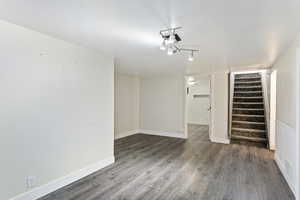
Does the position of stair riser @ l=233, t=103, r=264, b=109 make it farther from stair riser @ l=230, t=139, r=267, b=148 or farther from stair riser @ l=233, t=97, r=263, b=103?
stair riser @ l=230, t=139, r=267, b=148

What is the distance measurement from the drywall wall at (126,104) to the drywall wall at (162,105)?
0.84 ft

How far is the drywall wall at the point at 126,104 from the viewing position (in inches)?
220

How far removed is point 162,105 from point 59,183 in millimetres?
4291

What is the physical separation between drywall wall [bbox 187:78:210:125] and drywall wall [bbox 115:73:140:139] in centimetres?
363

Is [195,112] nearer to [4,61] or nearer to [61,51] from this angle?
[61,51]

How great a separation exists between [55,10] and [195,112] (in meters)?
8.14

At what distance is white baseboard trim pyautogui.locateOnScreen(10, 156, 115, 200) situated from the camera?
6.89 feet

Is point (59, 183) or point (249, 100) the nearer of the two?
point (59, 183)

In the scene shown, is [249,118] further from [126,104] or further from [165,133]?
[126,104]

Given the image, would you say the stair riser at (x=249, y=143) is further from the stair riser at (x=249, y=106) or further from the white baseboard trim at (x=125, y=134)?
the white baseboard trim at (x=125, y=134)

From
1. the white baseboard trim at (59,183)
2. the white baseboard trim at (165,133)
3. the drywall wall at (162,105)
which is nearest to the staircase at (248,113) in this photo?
the white baseboard trim at (165,133)

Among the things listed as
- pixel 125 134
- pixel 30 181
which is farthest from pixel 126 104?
pixel 30 181

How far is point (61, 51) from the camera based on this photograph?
2449 mm

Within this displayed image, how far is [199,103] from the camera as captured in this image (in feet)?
29.0
